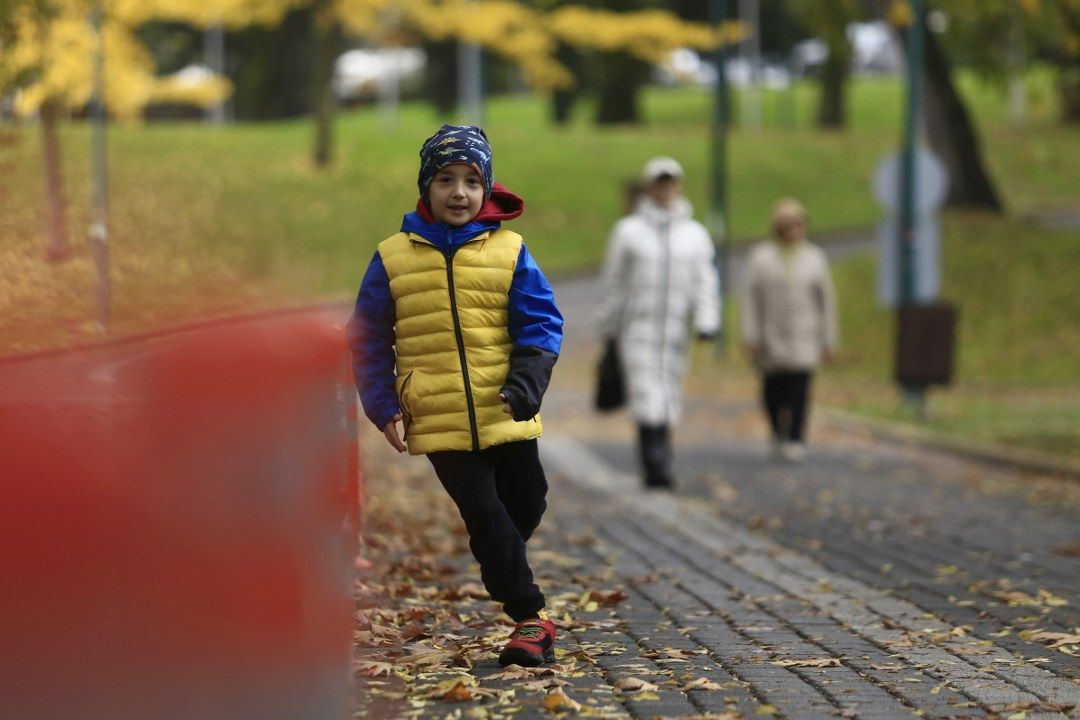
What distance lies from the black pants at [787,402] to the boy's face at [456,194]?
27.2 ft

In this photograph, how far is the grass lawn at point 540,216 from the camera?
1118 cm

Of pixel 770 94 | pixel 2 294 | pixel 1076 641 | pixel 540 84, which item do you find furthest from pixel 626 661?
pixel 770 94

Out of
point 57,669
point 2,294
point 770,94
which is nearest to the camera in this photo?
point 57,669

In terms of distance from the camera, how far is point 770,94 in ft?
204

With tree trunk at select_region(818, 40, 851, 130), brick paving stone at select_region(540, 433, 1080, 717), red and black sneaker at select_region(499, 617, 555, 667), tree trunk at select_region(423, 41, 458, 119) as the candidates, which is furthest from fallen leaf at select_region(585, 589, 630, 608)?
tree trunk at select_region(423, 41, 458, 119)

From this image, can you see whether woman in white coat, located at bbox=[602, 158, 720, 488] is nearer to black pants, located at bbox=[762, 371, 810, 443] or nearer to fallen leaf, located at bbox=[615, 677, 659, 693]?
black pants, located at bbox=[762, 371, 810, 443]

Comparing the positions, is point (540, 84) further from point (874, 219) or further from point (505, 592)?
point (505, 592)

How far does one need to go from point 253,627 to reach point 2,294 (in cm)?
398

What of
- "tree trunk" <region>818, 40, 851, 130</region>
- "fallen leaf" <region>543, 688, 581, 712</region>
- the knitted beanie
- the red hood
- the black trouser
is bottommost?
the black trouser

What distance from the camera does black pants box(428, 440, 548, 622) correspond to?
19.1ft

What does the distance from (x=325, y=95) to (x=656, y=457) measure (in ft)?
80.8

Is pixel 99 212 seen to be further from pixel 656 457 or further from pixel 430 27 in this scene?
pixel 430 27

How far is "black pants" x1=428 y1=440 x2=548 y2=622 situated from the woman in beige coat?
789cm

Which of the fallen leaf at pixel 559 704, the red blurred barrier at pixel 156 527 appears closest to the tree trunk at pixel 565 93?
the fallen leaf at pixel 559 704
